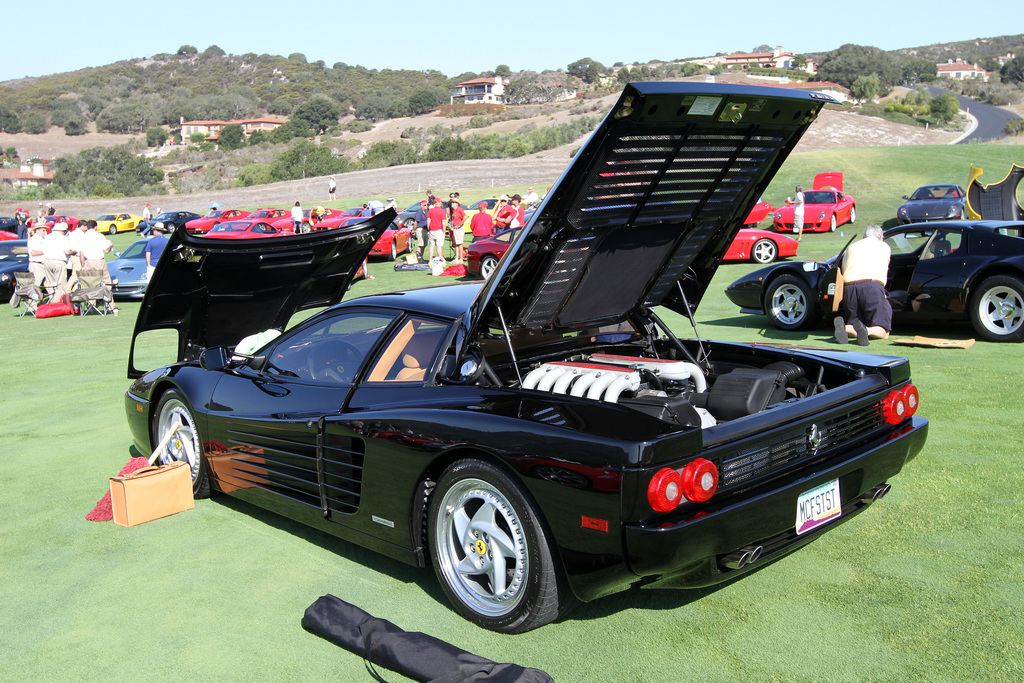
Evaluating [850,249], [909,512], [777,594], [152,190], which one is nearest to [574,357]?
[777,594]

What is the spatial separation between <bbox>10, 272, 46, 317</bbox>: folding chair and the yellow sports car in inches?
1225

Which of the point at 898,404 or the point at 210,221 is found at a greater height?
the point at 210,221

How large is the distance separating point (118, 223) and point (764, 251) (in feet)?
128

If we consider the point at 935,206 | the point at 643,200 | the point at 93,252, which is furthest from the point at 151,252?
the point at 935,206

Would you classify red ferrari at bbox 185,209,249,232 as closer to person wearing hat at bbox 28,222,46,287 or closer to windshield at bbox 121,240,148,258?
windshield at bbox 121,240,148,258

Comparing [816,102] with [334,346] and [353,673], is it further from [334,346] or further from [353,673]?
[353,673]

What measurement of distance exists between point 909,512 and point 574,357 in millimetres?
1928

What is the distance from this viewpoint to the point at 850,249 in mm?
9492

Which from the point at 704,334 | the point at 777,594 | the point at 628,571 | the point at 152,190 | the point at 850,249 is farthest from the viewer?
the point at 152,190

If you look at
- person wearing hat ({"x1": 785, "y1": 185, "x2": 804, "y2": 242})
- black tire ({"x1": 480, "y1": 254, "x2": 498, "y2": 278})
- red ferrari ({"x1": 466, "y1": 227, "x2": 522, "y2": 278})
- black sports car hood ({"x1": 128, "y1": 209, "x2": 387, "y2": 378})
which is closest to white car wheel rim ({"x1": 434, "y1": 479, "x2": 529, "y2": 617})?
black sports car hood ({"x1": 128, "y1": 209, "x2": 387, "y2": 378})

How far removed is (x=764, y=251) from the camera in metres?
19.5

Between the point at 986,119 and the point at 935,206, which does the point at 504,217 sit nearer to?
the point at 935,206

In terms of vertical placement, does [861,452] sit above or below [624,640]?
above

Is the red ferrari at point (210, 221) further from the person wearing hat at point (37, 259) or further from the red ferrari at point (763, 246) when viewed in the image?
the red ferrari at point (763, 246)
